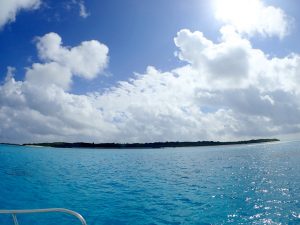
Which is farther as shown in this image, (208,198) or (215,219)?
(208,198)

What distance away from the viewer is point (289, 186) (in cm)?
3150

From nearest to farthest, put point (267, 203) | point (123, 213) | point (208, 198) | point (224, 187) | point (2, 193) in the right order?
point (123, 213), point (267, 203), point (208, 198), point (2, 193), point (224, 187)

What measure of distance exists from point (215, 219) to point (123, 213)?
7.24 meters

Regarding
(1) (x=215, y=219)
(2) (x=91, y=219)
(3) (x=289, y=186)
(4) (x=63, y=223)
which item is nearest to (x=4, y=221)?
(4) (x=63, y=223)

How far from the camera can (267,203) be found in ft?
78.3

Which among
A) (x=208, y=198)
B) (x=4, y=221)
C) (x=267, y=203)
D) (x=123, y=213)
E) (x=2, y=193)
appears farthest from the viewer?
(x=2, y=193)

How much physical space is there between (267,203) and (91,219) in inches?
587

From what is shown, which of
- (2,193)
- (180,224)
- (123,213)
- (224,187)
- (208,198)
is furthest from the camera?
(224,187)

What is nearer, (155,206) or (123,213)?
(123,213)

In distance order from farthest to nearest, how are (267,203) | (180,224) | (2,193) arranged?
(2,193) < (267,203) < (180,224)

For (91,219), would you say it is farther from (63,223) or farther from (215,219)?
(215,219)

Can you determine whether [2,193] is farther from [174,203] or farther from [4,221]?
[174,203]

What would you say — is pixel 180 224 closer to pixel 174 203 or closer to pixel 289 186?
pixel 174 203

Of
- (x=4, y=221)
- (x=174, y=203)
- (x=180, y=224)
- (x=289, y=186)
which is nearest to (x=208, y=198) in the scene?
(x=174, y=203)
